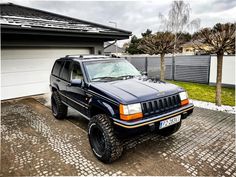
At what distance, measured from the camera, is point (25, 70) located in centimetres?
796

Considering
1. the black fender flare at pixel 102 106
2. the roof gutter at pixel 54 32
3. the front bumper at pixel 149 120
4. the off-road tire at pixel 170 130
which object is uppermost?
the roof gutter at pixel 54 32

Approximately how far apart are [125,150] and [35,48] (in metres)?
6.55

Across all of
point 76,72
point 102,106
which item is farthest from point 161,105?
point 76,72

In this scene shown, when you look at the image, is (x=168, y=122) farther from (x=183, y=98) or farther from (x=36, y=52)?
(x=36, y=52)

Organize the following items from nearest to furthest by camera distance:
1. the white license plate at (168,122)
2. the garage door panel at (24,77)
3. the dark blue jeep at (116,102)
→ the dark blue jeep at (116,102) < the white license plate at (168,122) < the garage door panel at (24,77)

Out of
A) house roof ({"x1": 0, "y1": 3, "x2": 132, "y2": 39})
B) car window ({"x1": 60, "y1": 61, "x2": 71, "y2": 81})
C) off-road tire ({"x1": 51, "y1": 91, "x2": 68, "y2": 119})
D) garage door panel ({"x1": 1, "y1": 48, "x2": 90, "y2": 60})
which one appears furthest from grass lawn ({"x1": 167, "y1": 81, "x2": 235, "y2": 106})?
garage door panel ({"x1": 1, "y1": 48, "x2": 90, "y2": 60})

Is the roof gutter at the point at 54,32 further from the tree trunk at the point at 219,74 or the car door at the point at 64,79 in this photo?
the tree trunk at the point at 219,74

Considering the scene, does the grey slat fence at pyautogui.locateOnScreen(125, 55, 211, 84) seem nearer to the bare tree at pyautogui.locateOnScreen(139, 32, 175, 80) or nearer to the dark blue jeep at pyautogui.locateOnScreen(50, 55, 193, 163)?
the bare tree at pyautogui.locateOnScreen(139, 32, 175, 80)

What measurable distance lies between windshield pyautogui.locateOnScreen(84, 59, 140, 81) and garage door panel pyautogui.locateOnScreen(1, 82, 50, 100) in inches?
208

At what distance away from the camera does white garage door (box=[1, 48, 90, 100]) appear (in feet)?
24.7

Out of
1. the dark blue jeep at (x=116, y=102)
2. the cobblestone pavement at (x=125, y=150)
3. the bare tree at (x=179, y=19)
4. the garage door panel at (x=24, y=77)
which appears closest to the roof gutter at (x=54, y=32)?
the garage door panel at (x=24, y=77)

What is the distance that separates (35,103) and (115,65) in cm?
435

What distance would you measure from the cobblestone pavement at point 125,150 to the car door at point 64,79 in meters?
0.82

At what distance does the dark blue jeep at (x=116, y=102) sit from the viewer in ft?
9.41
